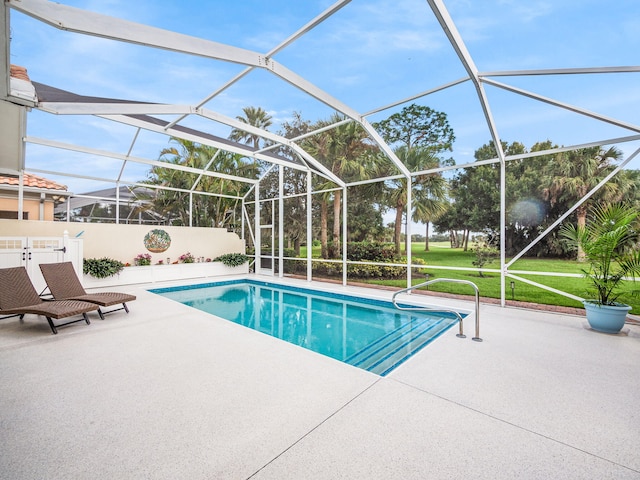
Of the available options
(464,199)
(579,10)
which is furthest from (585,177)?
(579,10)

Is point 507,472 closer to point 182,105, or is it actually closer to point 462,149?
point 182,105

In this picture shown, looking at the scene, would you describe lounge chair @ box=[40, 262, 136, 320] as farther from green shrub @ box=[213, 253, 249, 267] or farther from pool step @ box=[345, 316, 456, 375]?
green shrub @ box=[213, 253, 249, 267]

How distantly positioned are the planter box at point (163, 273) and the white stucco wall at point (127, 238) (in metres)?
0.72

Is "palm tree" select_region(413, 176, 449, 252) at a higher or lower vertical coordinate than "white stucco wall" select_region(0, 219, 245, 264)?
higher

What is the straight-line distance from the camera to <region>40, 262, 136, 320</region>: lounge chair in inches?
216

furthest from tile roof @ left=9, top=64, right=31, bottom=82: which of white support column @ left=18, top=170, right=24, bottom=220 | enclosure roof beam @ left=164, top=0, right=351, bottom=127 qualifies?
white support column @ left=18, top=170, right=24, bottom=220

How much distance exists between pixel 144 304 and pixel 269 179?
25.4ft

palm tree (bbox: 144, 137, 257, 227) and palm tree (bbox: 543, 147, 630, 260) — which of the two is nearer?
palm tree (bbox: 543, 147, 630, 260)

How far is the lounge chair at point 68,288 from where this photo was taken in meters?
5.48

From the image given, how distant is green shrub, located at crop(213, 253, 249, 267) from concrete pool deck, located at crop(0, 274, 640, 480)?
7720 mm

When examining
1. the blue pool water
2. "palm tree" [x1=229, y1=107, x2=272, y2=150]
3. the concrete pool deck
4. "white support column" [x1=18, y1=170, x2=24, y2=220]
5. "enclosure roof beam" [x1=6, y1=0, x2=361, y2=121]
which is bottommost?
the blue pool water

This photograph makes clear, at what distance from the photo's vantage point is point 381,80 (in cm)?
722

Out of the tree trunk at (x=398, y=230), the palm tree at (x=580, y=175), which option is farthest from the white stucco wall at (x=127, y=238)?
the palm tree at (x=580, y=175)

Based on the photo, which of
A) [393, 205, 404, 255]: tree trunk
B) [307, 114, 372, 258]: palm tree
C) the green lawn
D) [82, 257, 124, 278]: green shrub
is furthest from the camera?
[393, 205, 404, 255]: tree trunk
